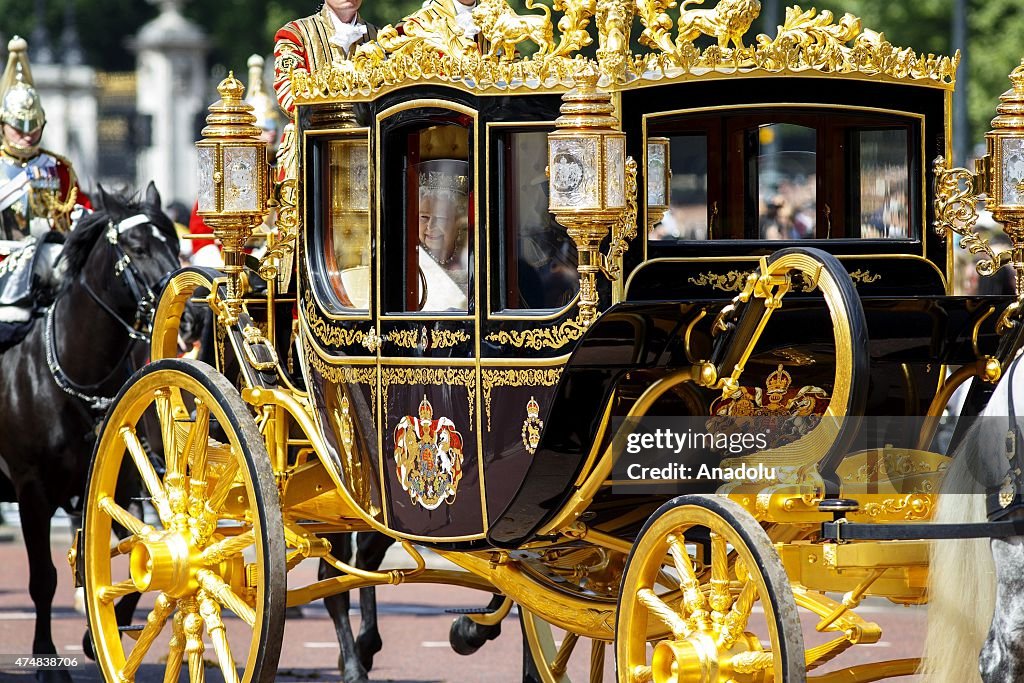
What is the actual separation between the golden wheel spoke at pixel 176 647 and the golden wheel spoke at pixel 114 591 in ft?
0.64

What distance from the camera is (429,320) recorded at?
19.0 feet

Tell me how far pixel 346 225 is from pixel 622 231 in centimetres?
138

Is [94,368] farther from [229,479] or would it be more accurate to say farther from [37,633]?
[229,479]

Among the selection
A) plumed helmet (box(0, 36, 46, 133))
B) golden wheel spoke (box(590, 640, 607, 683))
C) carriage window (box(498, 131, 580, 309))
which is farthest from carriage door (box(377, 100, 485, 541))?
plumed helmet (box(0, 36, 46, 133))

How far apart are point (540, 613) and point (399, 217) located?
129cm

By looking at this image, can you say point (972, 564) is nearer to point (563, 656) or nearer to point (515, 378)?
point (515, 378)

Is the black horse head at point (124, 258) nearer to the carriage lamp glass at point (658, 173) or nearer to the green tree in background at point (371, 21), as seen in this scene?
the carriage lamp glass at point (658, 173)

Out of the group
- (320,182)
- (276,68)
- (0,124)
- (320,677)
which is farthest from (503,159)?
(0,124)

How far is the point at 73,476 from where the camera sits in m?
8.55

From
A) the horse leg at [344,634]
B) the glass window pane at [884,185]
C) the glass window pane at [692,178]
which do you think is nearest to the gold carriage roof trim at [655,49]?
the glass window pane at [884,185]

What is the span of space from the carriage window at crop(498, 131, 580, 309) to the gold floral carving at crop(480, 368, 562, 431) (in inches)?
7.7

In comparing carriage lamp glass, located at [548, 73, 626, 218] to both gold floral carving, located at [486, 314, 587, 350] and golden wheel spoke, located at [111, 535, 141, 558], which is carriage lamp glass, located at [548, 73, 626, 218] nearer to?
gold floral carving, located at [486, 314, 587, 350]

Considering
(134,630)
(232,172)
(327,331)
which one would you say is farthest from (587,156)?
(134,630)

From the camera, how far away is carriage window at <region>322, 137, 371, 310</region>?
246 inches
